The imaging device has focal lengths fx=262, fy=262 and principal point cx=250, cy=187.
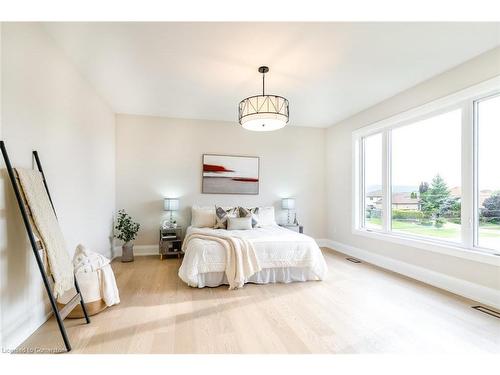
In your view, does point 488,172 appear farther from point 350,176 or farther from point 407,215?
point 350,176

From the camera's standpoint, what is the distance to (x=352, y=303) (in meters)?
2.81

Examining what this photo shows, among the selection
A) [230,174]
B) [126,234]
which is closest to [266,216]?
[230,174]

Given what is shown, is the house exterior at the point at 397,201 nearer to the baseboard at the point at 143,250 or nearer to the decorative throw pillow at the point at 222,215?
the decorative throw pillow at the point at 222,215

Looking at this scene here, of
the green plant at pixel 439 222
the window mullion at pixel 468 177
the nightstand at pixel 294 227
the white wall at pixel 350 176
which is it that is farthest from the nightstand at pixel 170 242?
the window mullion at pixel 468 177

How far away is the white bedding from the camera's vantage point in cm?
327

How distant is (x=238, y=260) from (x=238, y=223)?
47.2 inches

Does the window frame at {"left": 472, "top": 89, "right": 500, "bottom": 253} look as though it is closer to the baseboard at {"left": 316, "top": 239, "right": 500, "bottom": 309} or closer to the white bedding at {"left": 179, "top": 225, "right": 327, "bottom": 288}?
the baseboard at {"left": 316, "top": 239, "right": 500, "bottom": 309}

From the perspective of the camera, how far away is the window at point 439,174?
295cm

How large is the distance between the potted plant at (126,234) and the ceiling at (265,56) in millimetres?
2104

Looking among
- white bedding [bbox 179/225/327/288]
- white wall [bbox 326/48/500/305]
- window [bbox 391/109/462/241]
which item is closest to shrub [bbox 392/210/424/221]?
window [bbox 391/109/462/241]

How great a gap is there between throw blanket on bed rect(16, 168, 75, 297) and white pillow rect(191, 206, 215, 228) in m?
2.53

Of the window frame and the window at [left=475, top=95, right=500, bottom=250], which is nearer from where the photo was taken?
the window at [left=475, top=95, right=500, bottom=250]
